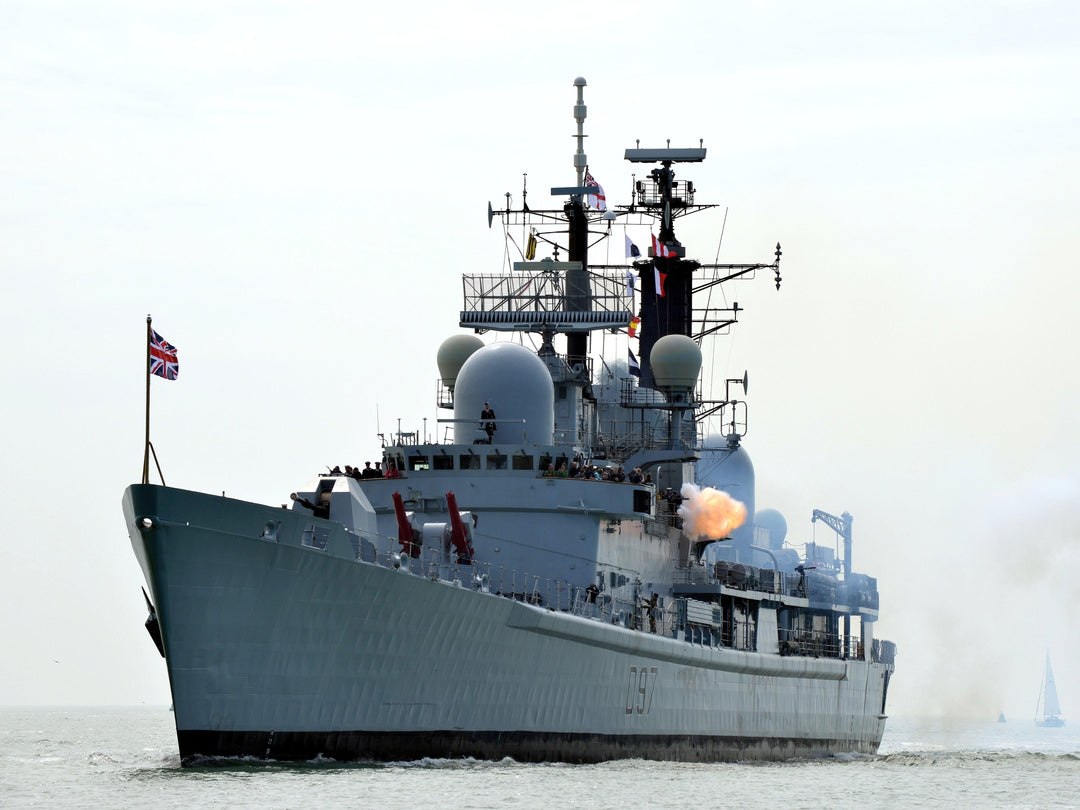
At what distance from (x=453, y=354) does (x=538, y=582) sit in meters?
9.56

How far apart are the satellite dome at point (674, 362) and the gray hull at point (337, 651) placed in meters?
14.0

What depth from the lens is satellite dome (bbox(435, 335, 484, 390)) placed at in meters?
43.9

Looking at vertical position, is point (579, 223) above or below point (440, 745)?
above

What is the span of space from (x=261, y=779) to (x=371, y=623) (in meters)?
3.34

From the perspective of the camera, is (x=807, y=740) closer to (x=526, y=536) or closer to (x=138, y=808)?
(x=526, y=536)

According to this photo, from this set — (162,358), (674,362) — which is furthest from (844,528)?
(162,358)

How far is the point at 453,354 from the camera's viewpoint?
43938mm

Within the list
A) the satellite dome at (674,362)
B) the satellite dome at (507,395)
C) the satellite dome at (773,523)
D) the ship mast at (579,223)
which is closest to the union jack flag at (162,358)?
the satellite dome at (507,395)

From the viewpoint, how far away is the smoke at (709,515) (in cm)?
4431

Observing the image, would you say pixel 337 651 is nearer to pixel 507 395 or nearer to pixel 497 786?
pixel 497 786

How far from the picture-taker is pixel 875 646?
55781 millimetres

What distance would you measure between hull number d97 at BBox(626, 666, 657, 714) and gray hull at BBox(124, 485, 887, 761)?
1675mm

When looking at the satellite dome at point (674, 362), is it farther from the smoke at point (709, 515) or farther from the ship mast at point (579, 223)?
the smoke at point (709, 515)

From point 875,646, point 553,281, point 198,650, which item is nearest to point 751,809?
point 198,650
